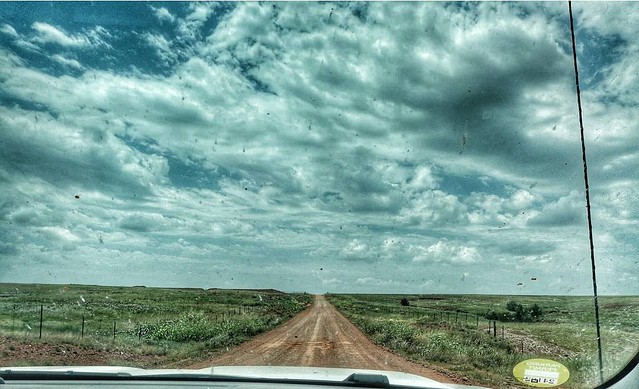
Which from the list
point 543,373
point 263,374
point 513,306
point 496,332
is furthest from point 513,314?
point 263,374

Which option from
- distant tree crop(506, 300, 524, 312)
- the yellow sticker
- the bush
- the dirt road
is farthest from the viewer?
distant tree crop(506, 300, 524, 312)

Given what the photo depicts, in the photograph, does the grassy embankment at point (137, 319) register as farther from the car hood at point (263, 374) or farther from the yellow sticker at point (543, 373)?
the yellow sticker at point (543, 373)

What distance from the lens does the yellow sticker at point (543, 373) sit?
13.1ft

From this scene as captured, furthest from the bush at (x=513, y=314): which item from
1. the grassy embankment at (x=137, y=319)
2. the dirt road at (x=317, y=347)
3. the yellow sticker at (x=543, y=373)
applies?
the yellow sticker at (x=543, y=373)

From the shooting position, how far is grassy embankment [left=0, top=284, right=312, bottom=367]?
27.3 ft

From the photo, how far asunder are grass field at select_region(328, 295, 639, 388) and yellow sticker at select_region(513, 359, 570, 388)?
13cm

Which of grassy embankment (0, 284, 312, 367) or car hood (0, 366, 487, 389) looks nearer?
car hood (0, 366, 487, 389)

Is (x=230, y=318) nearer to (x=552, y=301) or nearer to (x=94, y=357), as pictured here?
(x=94, y=357)

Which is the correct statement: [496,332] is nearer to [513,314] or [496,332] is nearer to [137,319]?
[513,314]

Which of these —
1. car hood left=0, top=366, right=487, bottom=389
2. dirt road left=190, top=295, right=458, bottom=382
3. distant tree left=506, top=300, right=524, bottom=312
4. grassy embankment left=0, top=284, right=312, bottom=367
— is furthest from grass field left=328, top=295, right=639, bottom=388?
Answer: grassy embankment left=0, top=284, right=312, bottom=367

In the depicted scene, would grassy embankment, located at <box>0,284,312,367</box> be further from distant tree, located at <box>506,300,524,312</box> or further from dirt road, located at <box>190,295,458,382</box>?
distant tree, located at <box>506,300,524,312</box>

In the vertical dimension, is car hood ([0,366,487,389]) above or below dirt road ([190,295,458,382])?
above

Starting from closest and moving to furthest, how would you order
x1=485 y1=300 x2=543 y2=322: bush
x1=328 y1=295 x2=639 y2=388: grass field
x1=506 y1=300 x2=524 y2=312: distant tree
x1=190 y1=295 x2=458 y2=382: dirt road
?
x1=328 y1=295 x2=639 y2=388: grass field, x1=190 y1=295 x2=458 y2=382: dirt road, x1=485 y1=300 x2=543 y2=322: bush, x1=506 y1=300 x2=524 y2=312: distant tree

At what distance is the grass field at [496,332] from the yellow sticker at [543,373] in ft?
0.42
